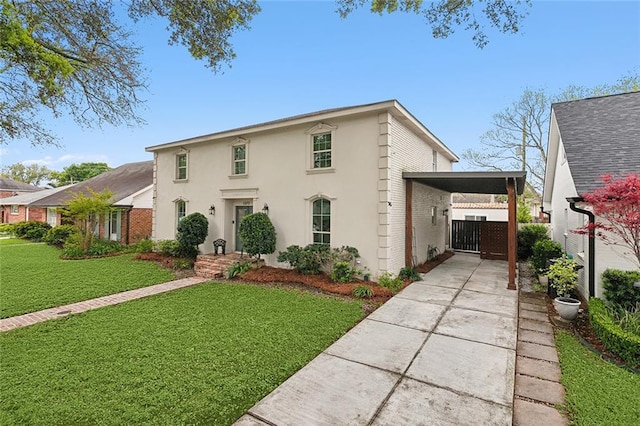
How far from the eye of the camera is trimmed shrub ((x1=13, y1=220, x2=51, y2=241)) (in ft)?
67.5

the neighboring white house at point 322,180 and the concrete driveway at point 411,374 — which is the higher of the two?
the neighboring white house at point 322,180

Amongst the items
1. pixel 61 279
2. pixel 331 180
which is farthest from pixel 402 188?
pixel 61 279

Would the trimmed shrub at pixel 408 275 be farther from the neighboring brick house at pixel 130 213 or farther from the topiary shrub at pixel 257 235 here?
the neighboring brick house at pixel 130 213

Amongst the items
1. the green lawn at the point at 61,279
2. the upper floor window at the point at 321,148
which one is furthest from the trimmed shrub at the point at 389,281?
the green lawn at the point at 61,279

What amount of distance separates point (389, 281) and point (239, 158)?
7213 millimetres

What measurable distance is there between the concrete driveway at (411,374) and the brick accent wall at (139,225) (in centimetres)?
1633

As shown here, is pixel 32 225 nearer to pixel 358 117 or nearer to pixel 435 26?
pixel 358 117

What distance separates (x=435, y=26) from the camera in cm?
579

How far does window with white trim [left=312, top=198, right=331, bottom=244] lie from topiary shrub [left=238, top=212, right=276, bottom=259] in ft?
4.82

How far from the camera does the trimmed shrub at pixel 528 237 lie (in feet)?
43.0

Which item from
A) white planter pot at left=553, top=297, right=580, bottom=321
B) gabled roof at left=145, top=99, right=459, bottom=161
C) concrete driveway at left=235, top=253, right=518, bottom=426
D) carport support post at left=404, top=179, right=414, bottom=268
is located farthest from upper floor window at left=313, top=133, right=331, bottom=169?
white planter pot at left=553, top=297, right=580, bottom=321

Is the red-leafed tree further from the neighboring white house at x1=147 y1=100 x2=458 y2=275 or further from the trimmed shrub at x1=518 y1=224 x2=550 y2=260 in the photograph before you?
the trimmed shrub at x1=518 y1=224 x2=550 y2=260

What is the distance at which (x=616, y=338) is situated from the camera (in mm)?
4281

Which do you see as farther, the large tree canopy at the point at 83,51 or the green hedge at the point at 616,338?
the large tree canopy at the point at 83,51
